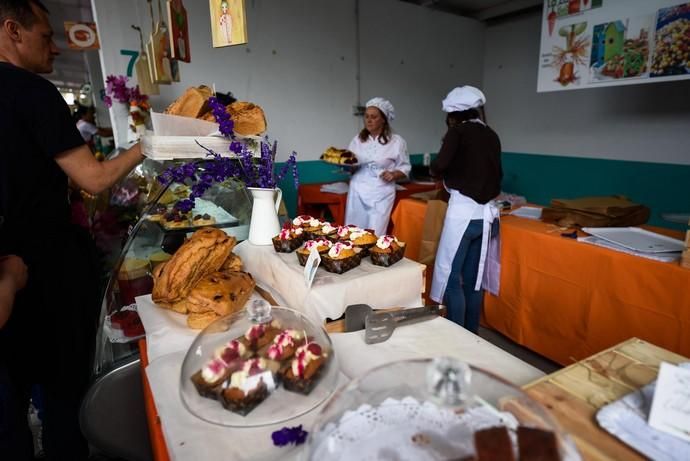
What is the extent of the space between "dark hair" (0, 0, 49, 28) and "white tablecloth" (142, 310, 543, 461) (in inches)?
39.9

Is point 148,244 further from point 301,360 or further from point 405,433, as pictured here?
point 405,433

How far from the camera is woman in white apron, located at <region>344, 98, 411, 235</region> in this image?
358 centimetres

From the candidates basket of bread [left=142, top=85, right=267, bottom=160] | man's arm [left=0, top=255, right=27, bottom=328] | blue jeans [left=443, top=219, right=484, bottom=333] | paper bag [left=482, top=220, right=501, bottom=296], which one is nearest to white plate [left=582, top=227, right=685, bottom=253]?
paper bag [left=482, top=220, right=501, bottom=296]

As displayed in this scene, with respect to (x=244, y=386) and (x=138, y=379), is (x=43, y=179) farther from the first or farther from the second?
(x=244, y=386)

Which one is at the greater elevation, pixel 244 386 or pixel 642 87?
pixel 642 87

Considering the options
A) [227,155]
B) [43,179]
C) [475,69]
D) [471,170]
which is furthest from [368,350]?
[475,69]

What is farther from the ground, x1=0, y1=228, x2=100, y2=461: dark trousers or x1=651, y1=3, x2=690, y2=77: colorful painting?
x1=651, y1=3, x2=690, y2=77: colorful painting

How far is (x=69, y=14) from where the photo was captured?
5637mm

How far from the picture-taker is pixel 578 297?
2.24m

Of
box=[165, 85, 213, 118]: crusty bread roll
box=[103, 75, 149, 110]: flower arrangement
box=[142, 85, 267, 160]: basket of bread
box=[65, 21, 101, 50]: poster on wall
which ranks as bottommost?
box=[142, 85, 267, 160]: basket of bread

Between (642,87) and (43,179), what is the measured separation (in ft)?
16.7

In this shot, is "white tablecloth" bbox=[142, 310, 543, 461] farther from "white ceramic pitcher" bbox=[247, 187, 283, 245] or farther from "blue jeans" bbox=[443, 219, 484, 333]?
"blue jeans" bbox=[443, 219, 484, 333]

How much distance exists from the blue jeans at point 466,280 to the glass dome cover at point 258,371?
1802 mm

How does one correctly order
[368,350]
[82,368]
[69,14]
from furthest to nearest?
[69,14] < [82,368] < [368,350]
